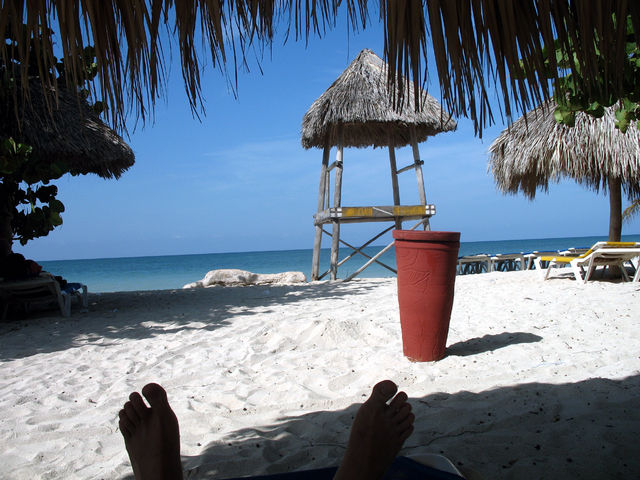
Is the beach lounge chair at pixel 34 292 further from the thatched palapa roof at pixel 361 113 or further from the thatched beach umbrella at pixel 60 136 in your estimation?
the thatched palapa roof at pixel 361 113

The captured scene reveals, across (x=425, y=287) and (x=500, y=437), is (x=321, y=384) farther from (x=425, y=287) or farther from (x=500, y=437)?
(x=500, y=437)

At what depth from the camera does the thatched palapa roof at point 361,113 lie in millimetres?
9195

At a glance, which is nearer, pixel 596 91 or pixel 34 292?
pixel 596 91

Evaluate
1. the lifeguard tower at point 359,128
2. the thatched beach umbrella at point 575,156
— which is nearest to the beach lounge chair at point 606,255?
the thatched beach umbrella at point 575,156

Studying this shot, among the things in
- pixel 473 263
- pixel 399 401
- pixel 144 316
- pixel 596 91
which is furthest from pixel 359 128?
pixel 399 401

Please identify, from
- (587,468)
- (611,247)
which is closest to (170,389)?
(587,468)

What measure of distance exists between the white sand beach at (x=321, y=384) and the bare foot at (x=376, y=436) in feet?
1.63

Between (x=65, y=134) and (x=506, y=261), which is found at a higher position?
(x=65, y=134)

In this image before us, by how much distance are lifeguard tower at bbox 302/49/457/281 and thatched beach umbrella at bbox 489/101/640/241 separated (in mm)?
1475

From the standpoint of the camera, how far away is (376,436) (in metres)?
1.47

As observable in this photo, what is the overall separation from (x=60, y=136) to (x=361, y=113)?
5.47 metres

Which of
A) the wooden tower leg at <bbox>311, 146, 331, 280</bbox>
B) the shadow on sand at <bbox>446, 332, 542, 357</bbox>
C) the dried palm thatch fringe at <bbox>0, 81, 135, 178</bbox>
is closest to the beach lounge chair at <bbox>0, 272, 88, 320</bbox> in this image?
the dried palm thatch fringe at <bbox>0, 81, 135, 178</bbox>

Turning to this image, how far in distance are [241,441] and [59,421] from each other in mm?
1205

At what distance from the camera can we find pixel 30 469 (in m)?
2.04
